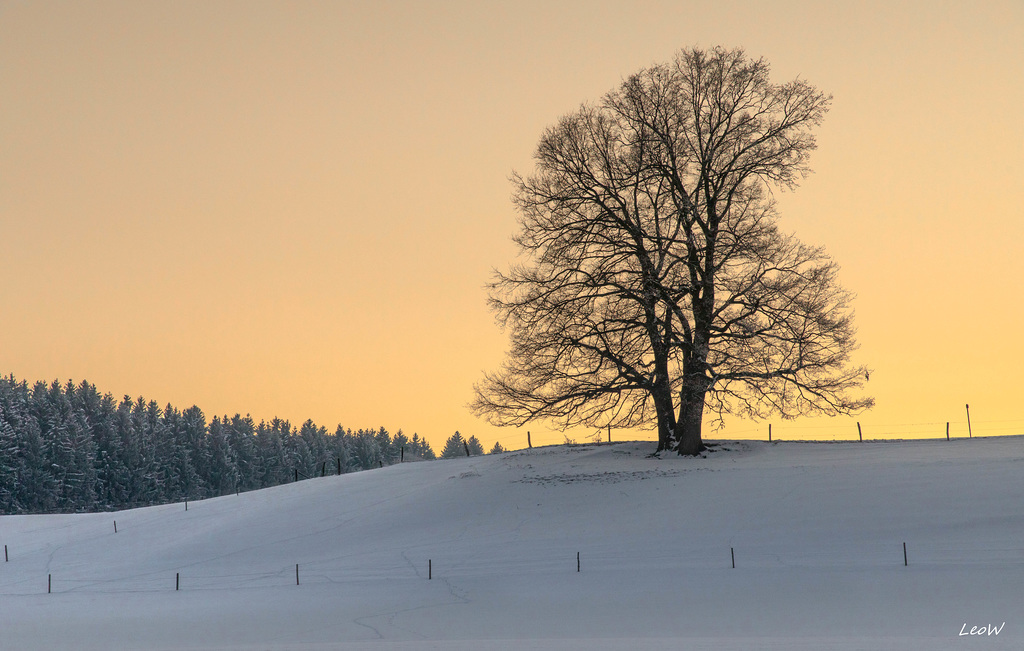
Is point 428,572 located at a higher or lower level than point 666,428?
lower

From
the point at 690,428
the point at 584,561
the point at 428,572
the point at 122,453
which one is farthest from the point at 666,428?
the point at 122,453

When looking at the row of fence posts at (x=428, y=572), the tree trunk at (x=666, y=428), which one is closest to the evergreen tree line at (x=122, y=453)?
the row of fence posts at (x=428, y=572)

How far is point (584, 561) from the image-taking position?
76.9ft

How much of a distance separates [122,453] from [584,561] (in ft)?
303

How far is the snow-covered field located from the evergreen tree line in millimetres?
59055

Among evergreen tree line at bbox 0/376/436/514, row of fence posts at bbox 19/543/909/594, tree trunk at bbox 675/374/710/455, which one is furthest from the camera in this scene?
evergreen tree line at bbox 0/376/436/514

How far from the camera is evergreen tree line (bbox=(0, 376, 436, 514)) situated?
88.8 meters

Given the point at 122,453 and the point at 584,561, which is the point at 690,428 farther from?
the point at 122,453

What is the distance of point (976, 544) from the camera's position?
21.5 meters

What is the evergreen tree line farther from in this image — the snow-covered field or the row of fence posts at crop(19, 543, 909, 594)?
the row of fence posts at crop(19, 543, 909, 594)

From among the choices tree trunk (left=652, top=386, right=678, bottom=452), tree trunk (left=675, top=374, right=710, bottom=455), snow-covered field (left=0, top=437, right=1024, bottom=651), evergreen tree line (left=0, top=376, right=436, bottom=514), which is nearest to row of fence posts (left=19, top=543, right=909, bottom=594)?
snow-covered field (left=0, top=437, right=1024, bottom=651)

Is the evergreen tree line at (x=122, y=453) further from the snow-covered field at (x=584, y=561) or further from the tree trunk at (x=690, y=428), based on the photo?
the tree trunk at (x=690, y=428)

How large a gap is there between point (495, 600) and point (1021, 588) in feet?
36.9

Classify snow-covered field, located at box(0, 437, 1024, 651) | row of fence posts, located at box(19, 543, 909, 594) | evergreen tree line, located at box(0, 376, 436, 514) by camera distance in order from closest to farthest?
snow-covered field, located at box(0, 437, 1024, 651), row of fence posts, located at box(19, 543, 909, 594), evergreen tree line, located at box(0, 376, 436, 514)
